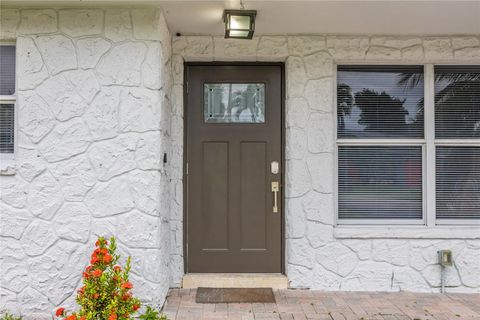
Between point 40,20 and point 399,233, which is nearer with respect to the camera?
point 40,20

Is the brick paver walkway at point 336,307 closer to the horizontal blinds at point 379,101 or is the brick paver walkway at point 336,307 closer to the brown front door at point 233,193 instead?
the brown front door at point 233,193

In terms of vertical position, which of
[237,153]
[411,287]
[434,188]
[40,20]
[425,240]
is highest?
[40,20]

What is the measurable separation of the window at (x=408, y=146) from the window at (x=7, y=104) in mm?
2999

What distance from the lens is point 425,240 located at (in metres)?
4.21

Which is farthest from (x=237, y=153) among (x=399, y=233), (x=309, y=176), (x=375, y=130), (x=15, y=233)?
(x=15, y=233)

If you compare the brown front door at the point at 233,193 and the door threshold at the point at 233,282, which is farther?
the brown front door at the point at 233,193

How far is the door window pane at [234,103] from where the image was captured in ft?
14.4

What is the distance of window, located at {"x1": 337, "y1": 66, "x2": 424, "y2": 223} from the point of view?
14.3 feet

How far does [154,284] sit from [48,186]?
1.19 meters

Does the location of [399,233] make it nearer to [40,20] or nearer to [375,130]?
[375,130]

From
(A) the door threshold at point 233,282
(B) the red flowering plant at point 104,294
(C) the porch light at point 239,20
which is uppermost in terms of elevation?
(C) the porch light at point 239,20

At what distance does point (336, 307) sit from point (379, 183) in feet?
4.33

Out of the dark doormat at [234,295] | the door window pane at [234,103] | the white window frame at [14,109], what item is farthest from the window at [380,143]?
the white window frame at [14,109]

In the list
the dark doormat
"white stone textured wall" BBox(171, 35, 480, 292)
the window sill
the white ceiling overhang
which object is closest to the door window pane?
"white stone textured wall" BBox(171, 35, 480, 292)
